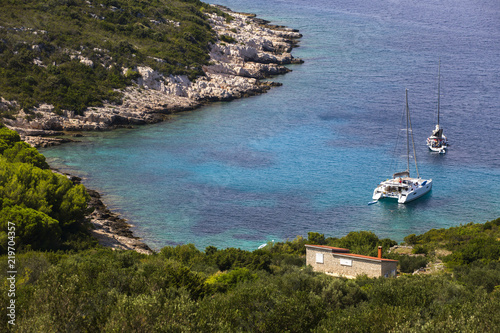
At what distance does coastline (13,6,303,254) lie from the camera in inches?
1870

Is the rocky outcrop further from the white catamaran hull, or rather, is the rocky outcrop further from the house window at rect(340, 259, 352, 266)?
Result: the house window at rect(340, 259, 352, 266)

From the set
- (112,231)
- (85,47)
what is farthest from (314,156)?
→ (85,47)

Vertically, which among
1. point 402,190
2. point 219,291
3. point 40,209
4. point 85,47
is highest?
point 85,47

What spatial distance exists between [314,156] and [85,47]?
141 feet

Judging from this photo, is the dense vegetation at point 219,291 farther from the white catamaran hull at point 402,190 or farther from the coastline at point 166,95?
the white catamaran hull at point 402,190

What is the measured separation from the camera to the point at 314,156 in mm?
66312

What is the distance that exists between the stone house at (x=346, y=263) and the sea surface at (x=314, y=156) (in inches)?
481

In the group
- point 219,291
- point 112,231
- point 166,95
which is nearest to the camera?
point 219,291

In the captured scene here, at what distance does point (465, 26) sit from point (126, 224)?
375 feet

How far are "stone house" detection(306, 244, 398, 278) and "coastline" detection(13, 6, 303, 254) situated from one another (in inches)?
576

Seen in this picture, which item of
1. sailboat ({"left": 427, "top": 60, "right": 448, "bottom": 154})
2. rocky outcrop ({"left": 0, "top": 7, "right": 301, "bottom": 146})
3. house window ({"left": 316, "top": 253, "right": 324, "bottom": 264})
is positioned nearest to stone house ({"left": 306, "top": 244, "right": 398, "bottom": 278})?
house window ({"left": 316, "top": 253, "right": 324, "bottom": 264})

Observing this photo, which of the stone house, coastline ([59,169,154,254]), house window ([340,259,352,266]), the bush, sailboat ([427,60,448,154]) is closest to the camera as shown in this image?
the stone house

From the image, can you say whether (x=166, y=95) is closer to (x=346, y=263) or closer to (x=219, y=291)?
(x=346, y=263)

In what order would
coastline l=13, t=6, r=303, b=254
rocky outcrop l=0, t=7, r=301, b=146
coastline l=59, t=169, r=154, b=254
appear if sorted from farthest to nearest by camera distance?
rocky outcrop l=0, t=7, r=301, b=146, coastline l=13, t=6, r=303, b=254, coastline l=59, t=169, r=154, b=254
